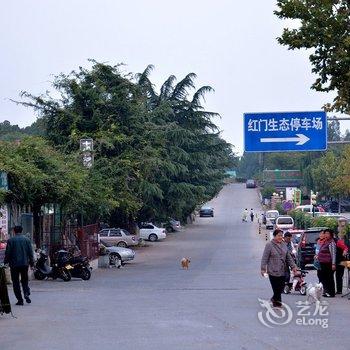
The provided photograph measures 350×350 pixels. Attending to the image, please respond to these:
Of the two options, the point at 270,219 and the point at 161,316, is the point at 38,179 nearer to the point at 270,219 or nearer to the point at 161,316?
the point at 161,316

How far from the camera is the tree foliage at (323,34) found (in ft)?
55.8

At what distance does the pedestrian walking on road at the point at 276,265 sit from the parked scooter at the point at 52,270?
1312cm

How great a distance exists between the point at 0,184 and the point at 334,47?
40.2 ft

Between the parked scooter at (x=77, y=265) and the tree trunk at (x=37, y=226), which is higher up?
the tree trunk at (x=37, y=226)

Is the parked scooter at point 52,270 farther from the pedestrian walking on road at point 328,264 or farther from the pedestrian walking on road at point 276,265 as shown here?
the pedestrian walking on road at point 276,265

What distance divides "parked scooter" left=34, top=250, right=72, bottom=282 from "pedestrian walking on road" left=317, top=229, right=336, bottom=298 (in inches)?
440

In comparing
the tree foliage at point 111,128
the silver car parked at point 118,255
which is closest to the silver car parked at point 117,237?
the tree foliage at point 111,128

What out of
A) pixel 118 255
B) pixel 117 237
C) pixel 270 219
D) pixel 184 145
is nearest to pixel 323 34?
pixel 118 255

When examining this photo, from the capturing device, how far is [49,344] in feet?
40.5

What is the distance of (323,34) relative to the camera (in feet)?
56.1

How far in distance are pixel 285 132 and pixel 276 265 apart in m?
7.81

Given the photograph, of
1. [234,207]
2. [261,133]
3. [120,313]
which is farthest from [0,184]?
[234,207]

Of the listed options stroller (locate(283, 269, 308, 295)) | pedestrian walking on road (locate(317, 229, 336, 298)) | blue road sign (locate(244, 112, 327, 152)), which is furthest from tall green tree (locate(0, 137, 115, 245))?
pedestrian walking on road (locate(317, 229, 336, 298))

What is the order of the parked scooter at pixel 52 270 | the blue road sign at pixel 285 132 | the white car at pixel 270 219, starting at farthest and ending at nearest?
the white car at pixel 270 219
the parked scooter at pixel 52 270
the blue road sign at pixel 285 132
